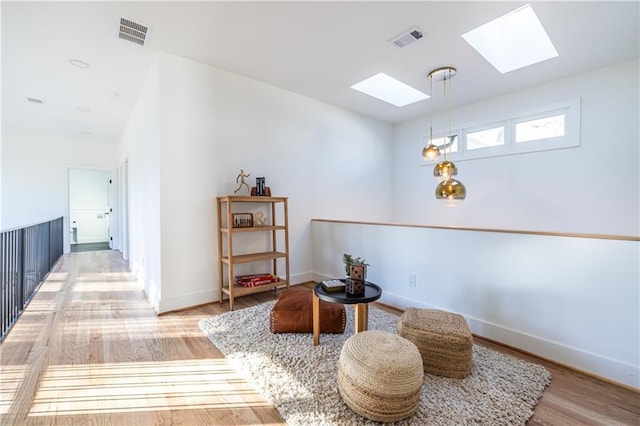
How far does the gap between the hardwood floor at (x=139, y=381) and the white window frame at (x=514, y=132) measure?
123 inches

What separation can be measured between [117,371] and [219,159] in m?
2.34

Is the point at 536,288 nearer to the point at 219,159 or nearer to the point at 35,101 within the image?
the point at 219,159

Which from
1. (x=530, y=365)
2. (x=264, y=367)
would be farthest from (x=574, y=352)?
(x=264, y=367)

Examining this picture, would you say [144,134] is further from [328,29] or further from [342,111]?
[342,111]

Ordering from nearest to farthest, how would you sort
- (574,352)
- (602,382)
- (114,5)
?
(602,382)
(574,352)
(114,5)

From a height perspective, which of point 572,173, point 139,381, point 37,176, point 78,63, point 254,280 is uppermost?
point 78,63

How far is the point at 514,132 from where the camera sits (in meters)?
4.26

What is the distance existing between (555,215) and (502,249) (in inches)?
87.8

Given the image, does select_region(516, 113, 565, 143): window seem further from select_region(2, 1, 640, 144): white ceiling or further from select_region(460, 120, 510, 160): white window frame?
select_region(2, 1, 640, 144): white ceiling

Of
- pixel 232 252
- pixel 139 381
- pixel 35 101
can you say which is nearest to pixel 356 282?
pixel 139 381

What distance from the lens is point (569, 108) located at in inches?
147

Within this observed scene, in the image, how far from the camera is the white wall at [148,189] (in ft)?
10.3

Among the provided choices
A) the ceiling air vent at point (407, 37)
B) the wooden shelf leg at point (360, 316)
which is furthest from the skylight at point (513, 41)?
the wooden shelf leg at point (360, 316)

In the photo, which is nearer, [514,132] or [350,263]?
[350,263]
